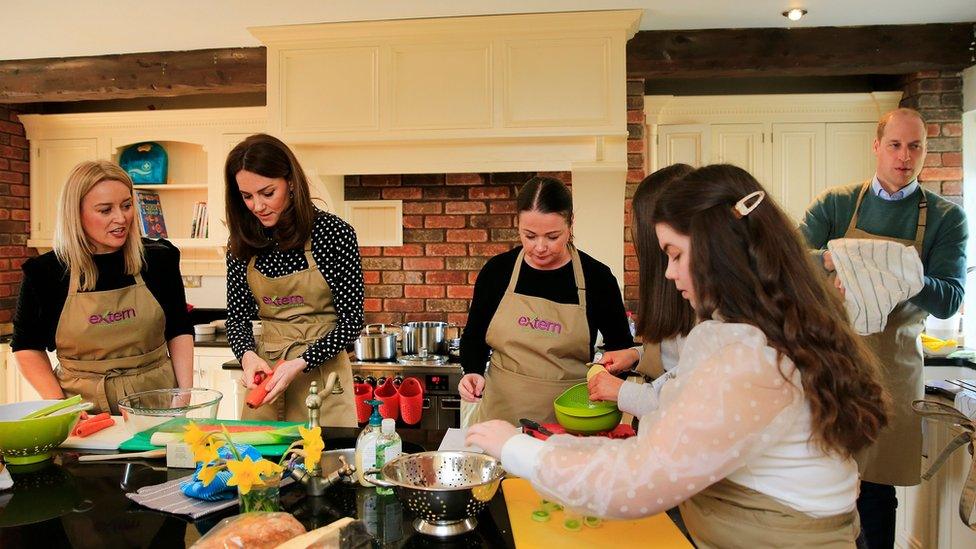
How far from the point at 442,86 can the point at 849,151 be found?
8.12ft

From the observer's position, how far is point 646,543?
1195 millimetres

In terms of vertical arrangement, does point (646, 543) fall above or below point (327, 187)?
below

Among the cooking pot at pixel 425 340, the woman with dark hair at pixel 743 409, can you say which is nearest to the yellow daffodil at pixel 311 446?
the woman with dark hair at pixel 743 409

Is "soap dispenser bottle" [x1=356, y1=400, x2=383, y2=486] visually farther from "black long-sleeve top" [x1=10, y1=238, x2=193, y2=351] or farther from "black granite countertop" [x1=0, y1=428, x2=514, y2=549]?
"black long-sleeve top" [x1=10, y1=238, x2=193, y2=351]

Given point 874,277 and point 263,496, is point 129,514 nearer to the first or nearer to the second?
point 263,496

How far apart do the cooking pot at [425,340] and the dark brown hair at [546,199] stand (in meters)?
1.97

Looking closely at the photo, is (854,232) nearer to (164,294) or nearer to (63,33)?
(164,294)

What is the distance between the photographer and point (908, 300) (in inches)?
94.0

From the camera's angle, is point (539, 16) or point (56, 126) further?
point (56, 126)

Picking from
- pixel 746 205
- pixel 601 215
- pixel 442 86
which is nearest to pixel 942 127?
pixel 601 215

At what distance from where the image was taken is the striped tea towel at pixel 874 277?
85.2 inches

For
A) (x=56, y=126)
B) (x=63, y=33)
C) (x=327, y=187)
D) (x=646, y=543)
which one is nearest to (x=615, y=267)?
(x=327, y=187)

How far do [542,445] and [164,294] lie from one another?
1577 mm

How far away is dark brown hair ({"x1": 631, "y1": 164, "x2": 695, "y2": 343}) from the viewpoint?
166 cm
